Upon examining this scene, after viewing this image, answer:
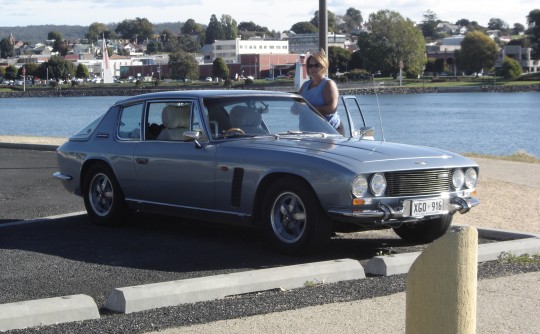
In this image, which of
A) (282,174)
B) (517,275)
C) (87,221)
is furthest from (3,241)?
(517,275)

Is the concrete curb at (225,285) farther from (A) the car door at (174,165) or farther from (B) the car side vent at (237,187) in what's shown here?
(A) the car door at (174,165)

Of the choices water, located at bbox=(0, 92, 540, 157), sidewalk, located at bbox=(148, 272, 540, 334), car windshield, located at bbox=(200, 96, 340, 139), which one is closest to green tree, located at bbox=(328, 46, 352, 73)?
water, located at bbox=(0, 92, 540, 157)

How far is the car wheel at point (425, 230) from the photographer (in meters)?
9.05

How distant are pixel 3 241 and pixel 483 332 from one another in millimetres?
5067

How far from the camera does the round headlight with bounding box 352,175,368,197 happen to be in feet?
26.3

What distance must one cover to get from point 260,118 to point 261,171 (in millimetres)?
1084

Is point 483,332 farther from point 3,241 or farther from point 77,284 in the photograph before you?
point 3,241

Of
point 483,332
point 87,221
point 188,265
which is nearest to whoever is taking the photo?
point 483,332

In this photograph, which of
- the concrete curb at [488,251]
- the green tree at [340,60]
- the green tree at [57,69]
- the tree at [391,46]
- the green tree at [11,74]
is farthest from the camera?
the green tree at [11,74]

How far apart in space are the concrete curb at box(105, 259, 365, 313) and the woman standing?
11.4 feet

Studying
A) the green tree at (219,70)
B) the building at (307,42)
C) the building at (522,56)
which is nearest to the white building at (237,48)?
the building at (307,42)

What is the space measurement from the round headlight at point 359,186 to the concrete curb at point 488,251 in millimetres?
533

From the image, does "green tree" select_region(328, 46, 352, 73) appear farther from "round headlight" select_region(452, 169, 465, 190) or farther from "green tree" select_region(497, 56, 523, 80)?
"round headlight" select_region(452, 169, 465, 190)

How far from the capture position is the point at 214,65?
384ft
